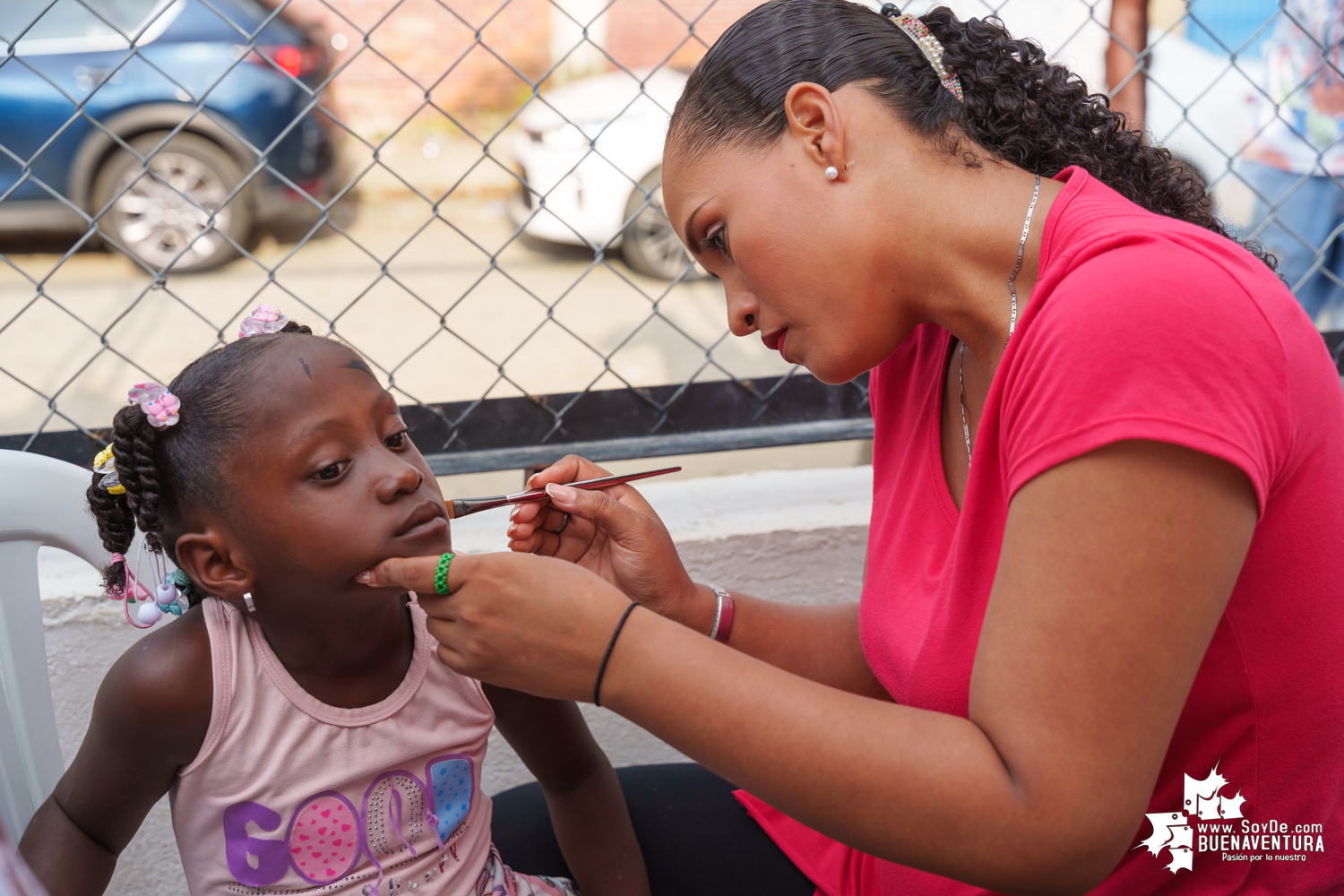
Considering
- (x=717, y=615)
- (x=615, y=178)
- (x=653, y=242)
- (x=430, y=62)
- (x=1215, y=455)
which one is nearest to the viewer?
(x=1215, y=455)

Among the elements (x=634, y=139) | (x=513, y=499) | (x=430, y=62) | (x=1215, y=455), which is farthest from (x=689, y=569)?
(x=430, y=62)

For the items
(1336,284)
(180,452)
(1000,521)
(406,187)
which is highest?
(1336,284)

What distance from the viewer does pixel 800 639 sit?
4.90ft

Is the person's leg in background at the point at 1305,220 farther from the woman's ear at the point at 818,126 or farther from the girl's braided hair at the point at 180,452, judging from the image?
the girl's braided hair at the point at 180,452

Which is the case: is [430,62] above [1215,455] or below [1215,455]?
below

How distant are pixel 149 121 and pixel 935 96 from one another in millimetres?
5175

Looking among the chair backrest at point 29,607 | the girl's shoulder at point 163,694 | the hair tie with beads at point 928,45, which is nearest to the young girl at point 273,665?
the girl's shoulder at point 163,694

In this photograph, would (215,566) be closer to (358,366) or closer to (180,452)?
(180,452)

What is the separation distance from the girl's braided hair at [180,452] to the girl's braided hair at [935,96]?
2.06 ft

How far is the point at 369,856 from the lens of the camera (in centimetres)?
128

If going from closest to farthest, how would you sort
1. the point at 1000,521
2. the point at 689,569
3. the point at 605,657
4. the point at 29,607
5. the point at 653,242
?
the point at 605,657 → the point at 1000,521 → the point at 29,607 → the point at 689,569 → the point at 653,242

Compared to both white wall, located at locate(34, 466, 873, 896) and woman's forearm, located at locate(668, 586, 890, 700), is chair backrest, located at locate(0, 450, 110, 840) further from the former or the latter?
woman's forearm, located at locate(668, 586, 890, 700)

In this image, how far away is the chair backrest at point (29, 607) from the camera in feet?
4.28

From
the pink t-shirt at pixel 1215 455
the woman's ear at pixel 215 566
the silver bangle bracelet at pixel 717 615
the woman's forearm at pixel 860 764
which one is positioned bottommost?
the woman's ear at pixel 215 566
